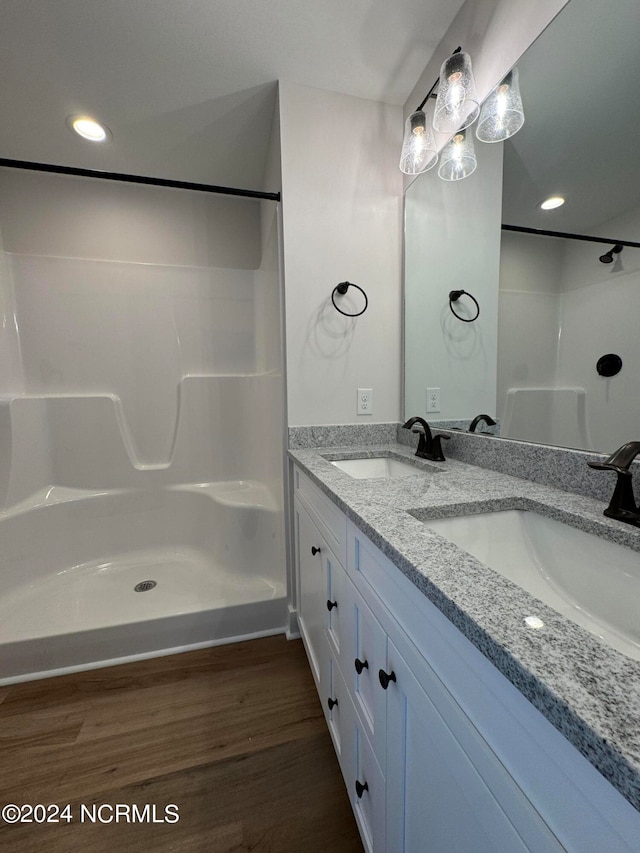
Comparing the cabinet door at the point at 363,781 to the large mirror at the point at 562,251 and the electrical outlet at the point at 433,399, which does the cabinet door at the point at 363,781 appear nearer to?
the large mirror at the point at 562,251

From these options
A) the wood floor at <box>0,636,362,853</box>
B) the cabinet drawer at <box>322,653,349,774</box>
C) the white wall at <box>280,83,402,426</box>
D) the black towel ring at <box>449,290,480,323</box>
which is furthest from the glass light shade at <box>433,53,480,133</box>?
the wood floor at <box>0,636,362,853</box>

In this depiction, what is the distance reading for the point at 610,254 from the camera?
78 cm

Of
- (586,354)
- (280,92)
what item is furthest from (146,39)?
(586,354)

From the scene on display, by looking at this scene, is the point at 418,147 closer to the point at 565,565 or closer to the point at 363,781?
the point at 565,565

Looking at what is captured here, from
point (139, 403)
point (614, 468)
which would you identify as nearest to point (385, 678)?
point (614, 468)

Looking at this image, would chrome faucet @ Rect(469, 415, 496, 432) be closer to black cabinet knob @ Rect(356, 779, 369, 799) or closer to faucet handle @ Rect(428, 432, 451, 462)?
faucet handle @ Rect(428, 432, 451, 462)

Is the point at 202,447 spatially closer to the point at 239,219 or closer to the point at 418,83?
the point at 239,219

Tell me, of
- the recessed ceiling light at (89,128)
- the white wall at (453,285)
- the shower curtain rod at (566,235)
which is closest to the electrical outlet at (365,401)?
the white wall at (453,285)

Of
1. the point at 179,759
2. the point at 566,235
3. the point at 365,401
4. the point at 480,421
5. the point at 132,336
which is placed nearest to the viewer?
the point at 566,235

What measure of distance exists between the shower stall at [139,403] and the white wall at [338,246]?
7.7 inches

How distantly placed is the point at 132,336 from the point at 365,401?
1.64m

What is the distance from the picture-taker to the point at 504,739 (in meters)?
0.36

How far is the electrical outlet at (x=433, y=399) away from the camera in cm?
147

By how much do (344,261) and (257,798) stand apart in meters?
1.92
